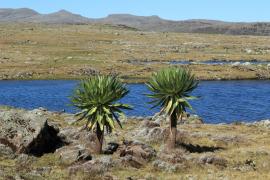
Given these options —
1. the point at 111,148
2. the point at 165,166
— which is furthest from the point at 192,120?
the point at 165,166

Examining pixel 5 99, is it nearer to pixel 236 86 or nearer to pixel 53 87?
pixel 53 87

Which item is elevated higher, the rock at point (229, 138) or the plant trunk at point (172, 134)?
the plant trunk at point (172, 134)

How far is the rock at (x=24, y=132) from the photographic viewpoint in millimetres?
26797

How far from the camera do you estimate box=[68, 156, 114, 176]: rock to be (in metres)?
23.8

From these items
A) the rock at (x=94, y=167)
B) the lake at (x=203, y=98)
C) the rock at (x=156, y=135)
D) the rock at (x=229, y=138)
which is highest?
the rock at (x=94, y=167)

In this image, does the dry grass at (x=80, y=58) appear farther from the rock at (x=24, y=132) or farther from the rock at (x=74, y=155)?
the rock at (x=74, y=155)

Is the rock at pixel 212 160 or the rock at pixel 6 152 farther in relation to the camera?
the rock at pixel 212 160

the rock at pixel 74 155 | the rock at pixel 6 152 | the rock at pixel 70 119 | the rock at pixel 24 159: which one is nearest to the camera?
the rock at pixel 24 159

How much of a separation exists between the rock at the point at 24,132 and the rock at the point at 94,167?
3.93 meters

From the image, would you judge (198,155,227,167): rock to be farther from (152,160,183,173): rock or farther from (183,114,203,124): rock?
(183,114,203,124): rock

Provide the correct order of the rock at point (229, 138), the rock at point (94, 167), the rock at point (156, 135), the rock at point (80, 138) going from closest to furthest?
the rock at point (94, 167) < the rock at point (80, 138) < the rock at point (156, 135) < the rock at point (229, 138)

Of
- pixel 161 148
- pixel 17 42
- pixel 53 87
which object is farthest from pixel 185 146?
pixel 17 42

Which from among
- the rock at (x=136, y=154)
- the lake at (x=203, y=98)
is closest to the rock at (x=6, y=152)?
the rock at (x=136, y=154)

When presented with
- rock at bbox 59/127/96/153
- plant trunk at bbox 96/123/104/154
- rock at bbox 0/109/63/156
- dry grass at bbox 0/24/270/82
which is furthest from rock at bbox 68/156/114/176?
dry grass at bbox 0/24/270/82
